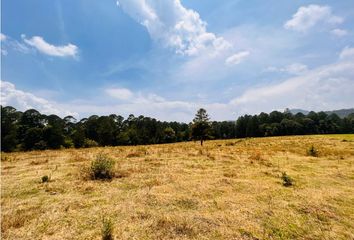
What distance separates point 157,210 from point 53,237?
2.99 m

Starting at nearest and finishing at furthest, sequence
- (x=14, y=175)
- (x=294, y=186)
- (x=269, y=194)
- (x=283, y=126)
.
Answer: (x=269, y=194), (x=294, y=186), (x=14, y=175), (x=283, y=126)

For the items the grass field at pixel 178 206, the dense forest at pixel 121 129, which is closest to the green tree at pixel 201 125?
the dense forest at pixel 121 129

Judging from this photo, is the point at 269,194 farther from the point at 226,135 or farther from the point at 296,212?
the point at 226,135

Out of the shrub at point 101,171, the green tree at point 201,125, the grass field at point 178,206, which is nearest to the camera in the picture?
the grass field at point 178,206

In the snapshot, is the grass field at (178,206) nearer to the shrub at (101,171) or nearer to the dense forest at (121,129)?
the shrub at (101,171)

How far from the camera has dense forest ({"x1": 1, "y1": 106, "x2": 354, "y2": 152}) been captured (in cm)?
5194

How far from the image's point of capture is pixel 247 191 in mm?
9594

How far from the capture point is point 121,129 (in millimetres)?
84812

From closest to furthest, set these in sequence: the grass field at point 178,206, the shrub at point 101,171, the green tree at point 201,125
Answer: the grass field at point 178,206, the shrub at point 101,171, the green tree at point 201,125

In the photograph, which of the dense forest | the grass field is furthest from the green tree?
the grass field

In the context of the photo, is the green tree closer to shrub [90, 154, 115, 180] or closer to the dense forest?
the dense forest

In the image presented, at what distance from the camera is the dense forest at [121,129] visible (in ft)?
170

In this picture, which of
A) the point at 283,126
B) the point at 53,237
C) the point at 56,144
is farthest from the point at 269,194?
the point at 283,126

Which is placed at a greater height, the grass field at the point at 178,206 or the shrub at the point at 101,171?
the shrub at the point at 101,171
